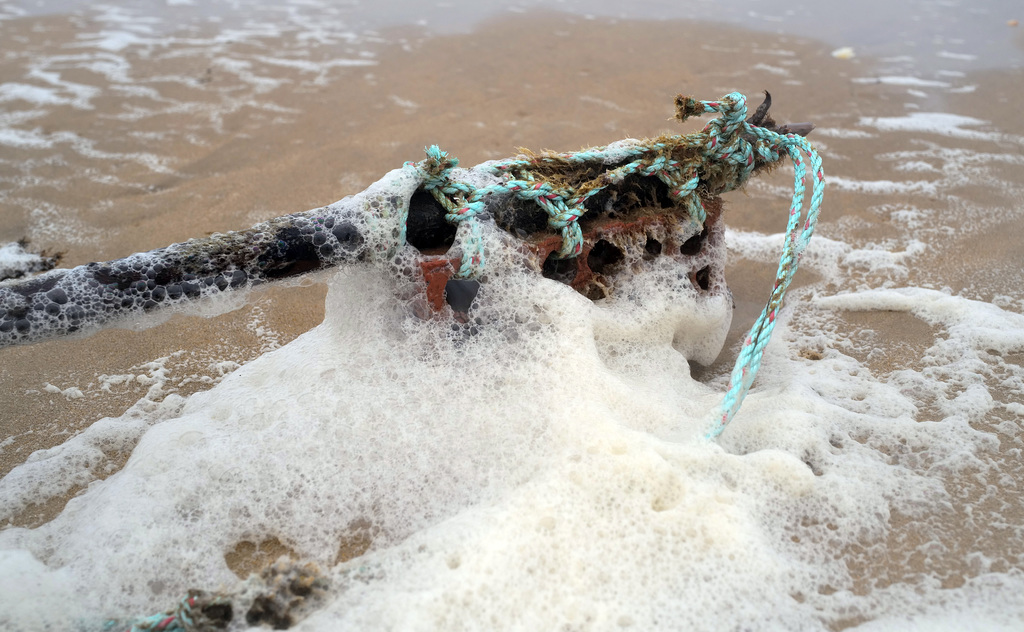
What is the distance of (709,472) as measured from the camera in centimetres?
168

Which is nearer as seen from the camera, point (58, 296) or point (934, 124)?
point (58, 296)

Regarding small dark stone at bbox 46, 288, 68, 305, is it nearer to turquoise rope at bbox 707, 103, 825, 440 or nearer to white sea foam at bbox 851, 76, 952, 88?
turquoise rope at bbox 707, 103, 825, 440

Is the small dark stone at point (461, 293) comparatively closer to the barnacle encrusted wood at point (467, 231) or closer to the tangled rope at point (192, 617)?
the barnacle encrusted wood at point (467, 231)

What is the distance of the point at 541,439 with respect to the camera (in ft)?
5.84

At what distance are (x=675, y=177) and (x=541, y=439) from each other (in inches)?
37.1

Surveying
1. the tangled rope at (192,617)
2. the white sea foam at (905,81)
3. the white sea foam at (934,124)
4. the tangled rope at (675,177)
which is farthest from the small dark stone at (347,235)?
the white sea foam at (905,81)

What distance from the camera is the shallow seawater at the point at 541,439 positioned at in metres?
1.47

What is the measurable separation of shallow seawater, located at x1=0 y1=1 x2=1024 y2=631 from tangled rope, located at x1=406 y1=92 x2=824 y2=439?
0.20 metres

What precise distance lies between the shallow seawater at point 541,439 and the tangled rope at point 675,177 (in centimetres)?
20

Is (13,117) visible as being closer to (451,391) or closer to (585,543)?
(451,391)

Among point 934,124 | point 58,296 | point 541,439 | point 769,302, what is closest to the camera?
point 58,296

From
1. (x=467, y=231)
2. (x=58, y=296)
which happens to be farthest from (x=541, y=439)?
(x=58, y=296)

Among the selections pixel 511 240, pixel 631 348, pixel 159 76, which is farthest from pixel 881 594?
pixel 159 76

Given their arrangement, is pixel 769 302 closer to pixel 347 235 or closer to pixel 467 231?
pixel 467 231
